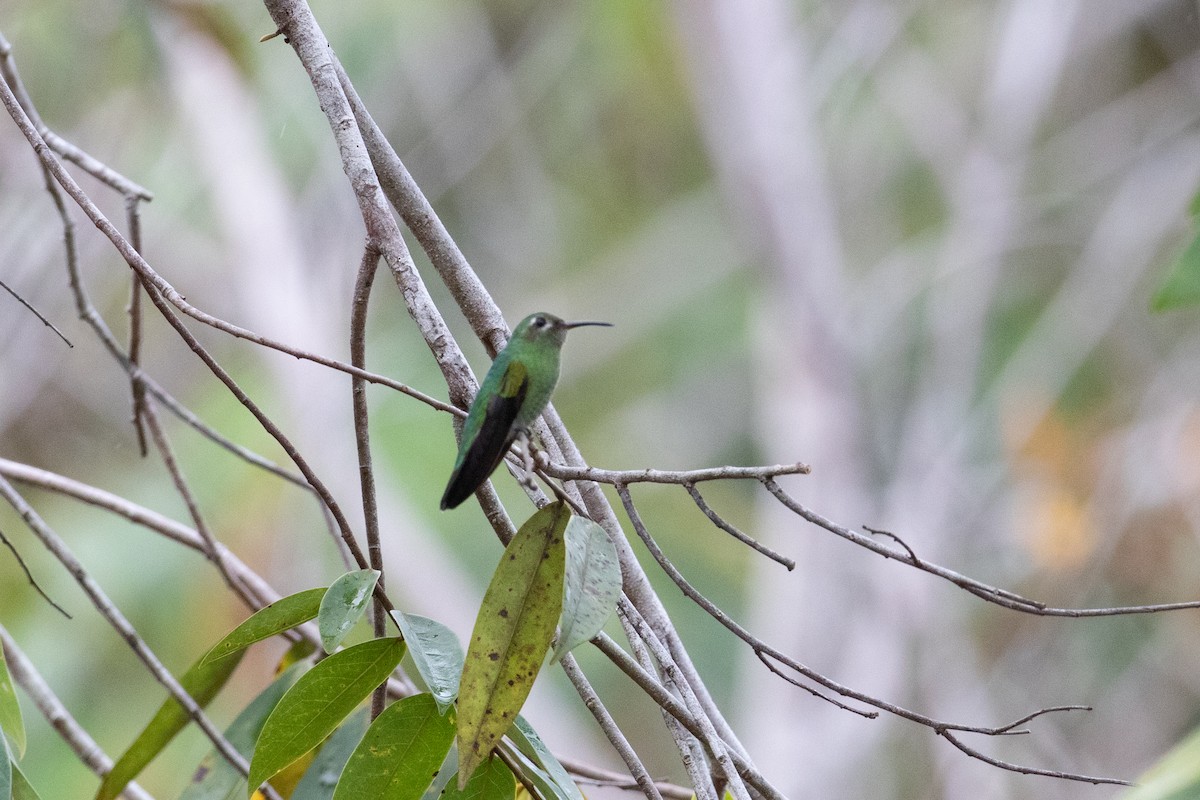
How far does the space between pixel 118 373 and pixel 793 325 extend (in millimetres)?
4441

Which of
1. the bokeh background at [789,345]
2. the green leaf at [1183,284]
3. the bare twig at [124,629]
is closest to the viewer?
the bare twig at [124,629]

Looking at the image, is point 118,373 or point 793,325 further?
point 118,373

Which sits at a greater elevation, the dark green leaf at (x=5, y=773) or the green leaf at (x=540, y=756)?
the green leaf at (x=540, y=756)

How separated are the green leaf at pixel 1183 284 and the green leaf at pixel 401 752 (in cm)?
166

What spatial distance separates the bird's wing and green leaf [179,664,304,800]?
0.74 meters

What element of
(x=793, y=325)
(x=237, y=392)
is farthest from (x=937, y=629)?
(x=237, y=392)

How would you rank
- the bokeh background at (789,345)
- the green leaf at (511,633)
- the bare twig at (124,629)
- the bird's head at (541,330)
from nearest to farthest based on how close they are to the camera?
the green leaf at (511,633), the bird's head at (541,330), the bare twig at (124,629), the bokeh background at (789,345)

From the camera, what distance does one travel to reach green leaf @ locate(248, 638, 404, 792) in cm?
145

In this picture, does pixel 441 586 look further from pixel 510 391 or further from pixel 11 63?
pixel 510 391

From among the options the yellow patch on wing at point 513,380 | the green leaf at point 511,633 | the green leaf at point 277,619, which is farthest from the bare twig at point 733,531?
the green leaf at point 277,619

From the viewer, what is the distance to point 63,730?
1.97m

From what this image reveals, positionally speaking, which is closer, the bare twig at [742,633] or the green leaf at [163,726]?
the bare twig at [742,633]

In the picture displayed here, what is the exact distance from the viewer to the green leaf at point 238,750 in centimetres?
196

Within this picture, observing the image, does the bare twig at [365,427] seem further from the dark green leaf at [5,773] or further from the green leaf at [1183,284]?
the green leaf at [1183,284]
